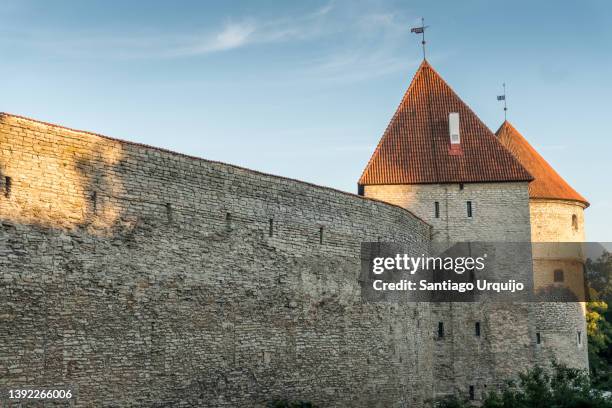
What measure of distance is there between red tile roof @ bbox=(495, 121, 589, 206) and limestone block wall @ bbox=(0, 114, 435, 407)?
30.9 ft

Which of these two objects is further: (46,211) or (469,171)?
(469,171)

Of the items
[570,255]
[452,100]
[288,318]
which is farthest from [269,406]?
[570,255]

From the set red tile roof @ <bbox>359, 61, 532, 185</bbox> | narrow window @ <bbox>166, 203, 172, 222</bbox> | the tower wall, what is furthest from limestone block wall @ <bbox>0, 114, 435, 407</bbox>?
the tower wall

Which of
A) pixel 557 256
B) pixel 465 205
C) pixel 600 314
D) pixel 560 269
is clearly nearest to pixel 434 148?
pixel 465 205

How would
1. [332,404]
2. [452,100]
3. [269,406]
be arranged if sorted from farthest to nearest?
[452,100] → [332,404] → [269,406]

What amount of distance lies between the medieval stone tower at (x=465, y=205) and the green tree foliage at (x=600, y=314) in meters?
3.24

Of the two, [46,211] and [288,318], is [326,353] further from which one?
[46,211]

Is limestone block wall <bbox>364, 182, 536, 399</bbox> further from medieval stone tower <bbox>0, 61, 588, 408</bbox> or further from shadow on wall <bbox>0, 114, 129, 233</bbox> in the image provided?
shadow on wall <bbox>0, 114, 129, 233</bbox>

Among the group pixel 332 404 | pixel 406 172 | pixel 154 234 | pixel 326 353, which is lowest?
pixel 332 404

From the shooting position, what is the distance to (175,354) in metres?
12.2

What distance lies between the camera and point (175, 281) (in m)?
12.4

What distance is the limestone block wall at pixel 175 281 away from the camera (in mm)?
10398

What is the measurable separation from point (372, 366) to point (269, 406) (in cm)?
367

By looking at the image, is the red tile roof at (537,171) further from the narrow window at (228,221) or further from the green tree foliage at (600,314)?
the narrow window at (228,221)
